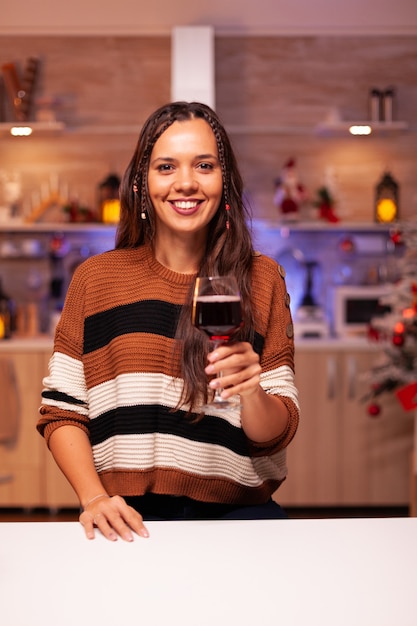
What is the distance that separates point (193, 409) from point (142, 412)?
11cm

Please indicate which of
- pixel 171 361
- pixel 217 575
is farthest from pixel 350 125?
pixel 217 575

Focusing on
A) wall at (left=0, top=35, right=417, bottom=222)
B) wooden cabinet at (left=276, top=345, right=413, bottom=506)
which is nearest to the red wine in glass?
wooden cabinet at (left=276, top=345, right=413, bottom=506)

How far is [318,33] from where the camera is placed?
5.11m

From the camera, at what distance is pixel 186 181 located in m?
1.77

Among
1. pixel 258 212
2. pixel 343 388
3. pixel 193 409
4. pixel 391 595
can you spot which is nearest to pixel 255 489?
pixel 193 409

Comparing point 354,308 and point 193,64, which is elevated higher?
point 193,64

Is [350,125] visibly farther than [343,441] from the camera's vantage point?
Yes

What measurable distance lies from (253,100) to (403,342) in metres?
2.07

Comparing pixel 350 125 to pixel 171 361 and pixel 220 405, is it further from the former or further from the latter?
pixel 220 405

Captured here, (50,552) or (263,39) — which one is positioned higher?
(263,39)

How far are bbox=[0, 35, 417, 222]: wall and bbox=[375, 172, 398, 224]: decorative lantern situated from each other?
0.16 meters

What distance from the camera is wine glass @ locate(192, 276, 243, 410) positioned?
143 cm

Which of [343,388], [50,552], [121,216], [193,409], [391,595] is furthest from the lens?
[343,388]

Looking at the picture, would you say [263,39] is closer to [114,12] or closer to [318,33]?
[318,33]
